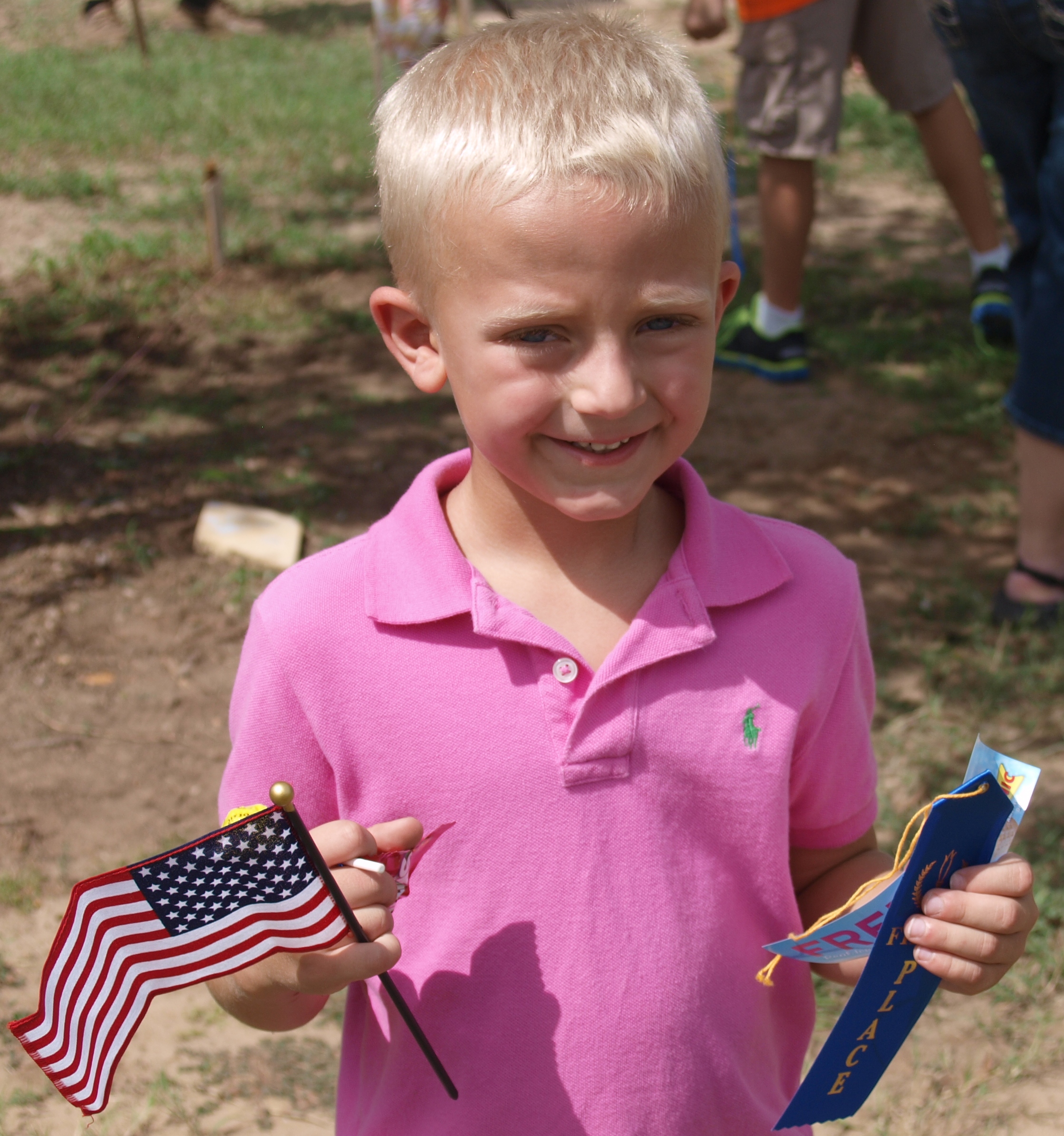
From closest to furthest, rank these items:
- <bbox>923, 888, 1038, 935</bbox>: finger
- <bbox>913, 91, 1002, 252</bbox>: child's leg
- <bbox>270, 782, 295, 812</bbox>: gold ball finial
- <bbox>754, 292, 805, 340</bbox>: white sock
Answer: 1. <bbox>270, 782, 295, 812</bbox>: gold ball finial
2. <bbox>923, 888, 1038, 935</bbox>: finger
3. <bbox>913, 91, 1002, 252</bbox>: child's leg
4. <bbox>754, 292, 805, 340</bbox>: white sock

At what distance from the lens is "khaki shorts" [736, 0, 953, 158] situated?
15.8ft

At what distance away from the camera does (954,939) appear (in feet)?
4.38

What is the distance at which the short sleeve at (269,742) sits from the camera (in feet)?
4.77

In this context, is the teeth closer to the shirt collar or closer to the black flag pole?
the shirt collar

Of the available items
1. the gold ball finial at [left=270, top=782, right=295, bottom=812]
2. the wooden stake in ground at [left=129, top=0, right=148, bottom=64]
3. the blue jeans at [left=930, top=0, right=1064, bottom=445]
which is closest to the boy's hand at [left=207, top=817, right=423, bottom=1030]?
the gold ball finial at [left=270, top=782, right=295, bottom=812]

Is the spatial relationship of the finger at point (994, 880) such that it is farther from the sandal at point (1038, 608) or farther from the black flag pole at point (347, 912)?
the sandal at point (1038, 608)

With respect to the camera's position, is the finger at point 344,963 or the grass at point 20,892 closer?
the finger at point 344,963

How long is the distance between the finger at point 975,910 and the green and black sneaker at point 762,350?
4365 mm

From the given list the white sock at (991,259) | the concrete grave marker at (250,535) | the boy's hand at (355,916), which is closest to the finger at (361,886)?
the boy's hand at (355,916)

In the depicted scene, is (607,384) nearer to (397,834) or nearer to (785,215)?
(397,834)

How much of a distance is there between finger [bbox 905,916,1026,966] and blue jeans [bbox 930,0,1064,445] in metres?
2.55

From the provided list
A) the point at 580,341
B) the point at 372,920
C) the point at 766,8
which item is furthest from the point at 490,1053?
the point at 766,8

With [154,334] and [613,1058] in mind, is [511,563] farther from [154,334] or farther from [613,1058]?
[154,334]

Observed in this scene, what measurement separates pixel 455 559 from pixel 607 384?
0.32m
